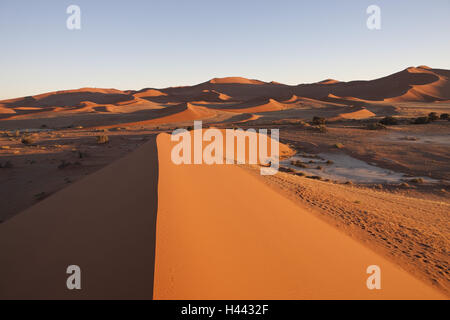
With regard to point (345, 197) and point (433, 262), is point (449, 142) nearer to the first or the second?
point (345, 197)

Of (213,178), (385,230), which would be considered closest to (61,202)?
(213,178)

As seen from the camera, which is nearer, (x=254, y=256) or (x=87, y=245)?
(x=254, y=256)

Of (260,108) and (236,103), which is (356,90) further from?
(260,108)

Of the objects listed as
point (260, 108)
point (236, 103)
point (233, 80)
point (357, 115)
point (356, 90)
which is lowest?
point (357, 115)

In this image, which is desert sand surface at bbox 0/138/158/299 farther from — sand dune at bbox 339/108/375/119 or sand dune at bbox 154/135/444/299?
sand dune at bbox 339/108/375/119

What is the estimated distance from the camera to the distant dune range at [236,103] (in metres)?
51.0

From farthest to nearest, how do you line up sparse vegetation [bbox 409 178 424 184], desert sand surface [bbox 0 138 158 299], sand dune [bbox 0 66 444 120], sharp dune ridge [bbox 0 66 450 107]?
1. sharp dune ridge [bbox 0 66 450 107]
2. sand dune [bbox 0 66 444 120]
3. sparse vegetation [bbox 409 178 424 184]
4. desert sand surface [bbox 0 138 158 299]

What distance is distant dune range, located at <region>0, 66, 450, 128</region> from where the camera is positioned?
5100 cm

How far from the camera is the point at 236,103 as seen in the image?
8425 centimetres

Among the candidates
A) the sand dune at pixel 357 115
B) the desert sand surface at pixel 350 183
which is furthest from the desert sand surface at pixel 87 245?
the sand dune at pixel 357 115

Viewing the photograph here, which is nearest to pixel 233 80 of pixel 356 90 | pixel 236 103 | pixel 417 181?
pixel 356 90

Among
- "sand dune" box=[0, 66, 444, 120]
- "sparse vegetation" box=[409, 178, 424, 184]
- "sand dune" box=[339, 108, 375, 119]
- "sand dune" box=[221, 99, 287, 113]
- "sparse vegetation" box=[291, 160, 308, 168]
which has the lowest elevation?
"sparse vegetation" box=[409, 178, 424, 184]

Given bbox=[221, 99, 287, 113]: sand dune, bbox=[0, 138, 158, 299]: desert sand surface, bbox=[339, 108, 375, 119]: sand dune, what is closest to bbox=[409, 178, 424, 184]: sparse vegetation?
bbox=[0, 138, 158, 299]: desert sand surface
